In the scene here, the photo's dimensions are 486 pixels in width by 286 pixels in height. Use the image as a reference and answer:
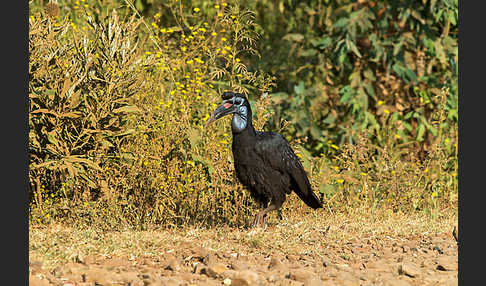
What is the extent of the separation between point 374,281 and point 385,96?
513cm

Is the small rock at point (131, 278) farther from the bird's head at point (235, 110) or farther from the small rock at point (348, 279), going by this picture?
the bird's head at point (235, 110)

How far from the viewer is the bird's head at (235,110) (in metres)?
5.54

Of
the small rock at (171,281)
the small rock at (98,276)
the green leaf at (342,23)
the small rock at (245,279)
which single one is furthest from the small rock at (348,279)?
the green leaf at (342,23)

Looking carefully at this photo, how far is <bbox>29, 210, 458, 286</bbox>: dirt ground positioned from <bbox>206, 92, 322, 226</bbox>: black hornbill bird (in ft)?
1.12

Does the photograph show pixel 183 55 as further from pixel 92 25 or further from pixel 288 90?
pixel 288 90

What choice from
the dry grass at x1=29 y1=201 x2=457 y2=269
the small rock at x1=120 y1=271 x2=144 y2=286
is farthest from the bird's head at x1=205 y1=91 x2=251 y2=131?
the small rock at x1=120 y1=271 x2=144 y2=286

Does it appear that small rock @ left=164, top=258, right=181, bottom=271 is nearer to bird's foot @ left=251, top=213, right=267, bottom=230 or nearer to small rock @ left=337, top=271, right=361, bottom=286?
small rock @ left=337, top=271, right=361, bottom=286

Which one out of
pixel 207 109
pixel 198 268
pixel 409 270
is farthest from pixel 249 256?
pixel 207 109

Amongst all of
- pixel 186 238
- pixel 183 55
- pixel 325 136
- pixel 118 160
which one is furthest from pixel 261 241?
pixel 325 136

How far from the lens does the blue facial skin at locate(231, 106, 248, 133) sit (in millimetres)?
5543

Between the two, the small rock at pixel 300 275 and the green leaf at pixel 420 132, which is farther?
the green leaf at pixel 420 132

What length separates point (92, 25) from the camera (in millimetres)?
5582

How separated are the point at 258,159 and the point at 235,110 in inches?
18.9

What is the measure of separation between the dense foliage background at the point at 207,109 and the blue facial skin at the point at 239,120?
45 centimetres
